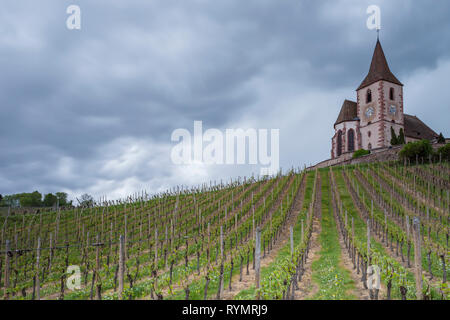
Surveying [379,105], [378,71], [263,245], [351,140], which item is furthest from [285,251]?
[378,71]

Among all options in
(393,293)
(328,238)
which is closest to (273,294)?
(393,293)

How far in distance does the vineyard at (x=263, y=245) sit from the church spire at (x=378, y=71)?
17864 millimetres

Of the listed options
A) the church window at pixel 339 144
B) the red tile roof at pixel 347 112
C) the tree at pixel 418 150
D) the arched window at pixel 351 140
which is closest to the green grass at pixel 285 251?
the tree at pixel 418 150

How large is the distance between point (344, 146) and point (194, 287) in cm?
4284

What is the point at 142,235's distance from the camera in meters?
22.1

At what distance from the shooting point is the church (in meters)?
45.4

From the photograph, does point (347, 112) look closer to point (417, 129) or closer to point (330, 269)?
point (417, 129)

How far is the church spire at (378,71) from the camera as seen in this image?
47.5m

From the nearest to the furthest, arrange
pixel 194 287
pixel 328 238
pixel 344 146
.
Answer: pixel 194 287, pixel 328 238, pixel 344 146

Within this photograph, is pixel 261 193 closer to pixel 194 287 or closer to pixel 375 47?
pixel 194 287

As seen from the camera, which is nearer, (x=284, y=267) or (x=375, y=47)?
(x=284, y=267)

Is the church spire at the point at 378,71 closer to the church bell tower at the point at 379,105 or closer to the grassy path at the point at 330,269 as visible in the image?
the church bell tower at the point at 379,105

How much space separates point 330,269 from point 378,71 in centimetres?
4539

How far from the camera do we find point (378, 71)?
4812 cm
